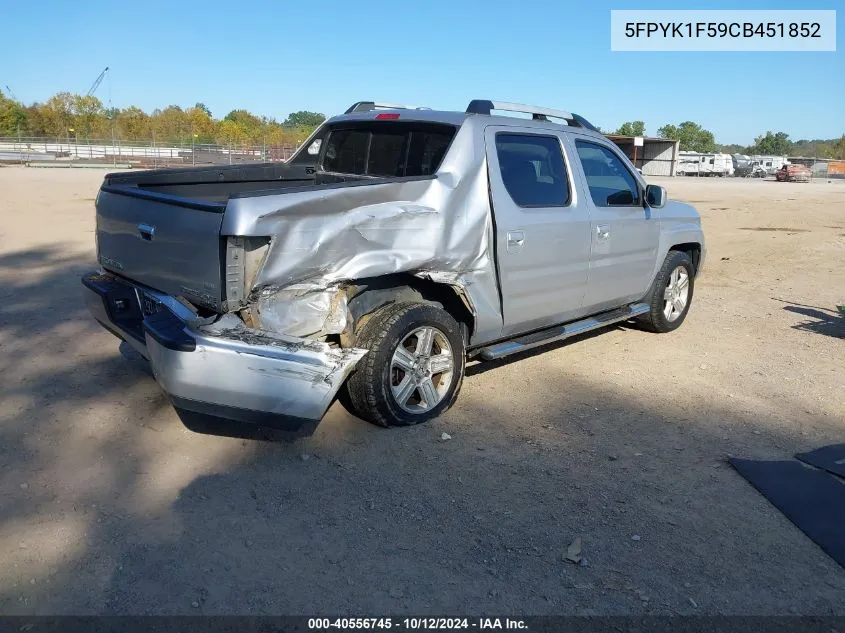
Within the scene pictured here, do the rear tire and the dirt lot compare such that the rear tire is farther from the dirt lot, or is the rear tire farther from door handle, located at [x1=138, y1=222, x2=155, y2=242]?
door handle, located at [x1=138, y1=222, x2=155, y2=242]

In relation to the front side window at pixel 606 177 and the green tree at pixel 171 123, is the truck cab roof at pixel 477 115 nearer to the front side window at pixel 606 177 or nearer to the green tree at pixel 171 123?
the front side window at pixel 606 177

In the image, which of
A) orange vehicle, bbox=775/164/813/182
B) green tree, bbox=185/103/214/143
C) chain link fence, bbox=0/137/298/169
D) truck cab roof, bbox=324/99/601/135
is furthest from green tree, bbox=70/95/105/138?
truck cab roof, bbox=324/99/601/135

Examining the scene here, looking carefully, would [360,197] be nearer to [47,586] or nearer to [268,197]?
[268,197]

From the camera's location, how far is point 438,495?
11.9 feet

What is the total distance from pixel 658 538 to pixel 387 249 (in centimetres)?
206

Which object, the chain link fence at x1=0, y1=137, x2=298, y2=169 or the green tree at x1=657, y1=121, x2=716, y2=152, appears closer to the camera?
the chain link fence at x1=0, y1=137, x2=298, y2=169

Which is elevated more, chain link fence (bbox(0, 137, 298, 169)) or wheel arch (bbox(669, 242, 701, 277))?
chain link fence (bbox(0, 137, 298, 169))

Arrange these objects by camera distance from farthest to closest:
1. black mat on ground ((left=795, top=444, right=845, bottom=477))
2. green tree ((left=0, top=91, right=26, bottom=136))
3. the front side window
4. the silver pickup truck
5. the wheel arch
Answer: green tree ((left=0, top=91, right=26, bottom=136))
the wheel arch
the front side window
black mat on ground ((left=795, top=444, right=845, bottom=477))
the silver pickup truck

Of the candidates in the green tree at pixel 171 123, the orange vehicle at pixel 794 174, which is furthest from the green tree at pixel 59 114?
the orange vehicle at pixel 794 174

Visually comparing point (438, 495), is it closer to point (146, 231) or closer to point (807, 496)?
point (807, 496)

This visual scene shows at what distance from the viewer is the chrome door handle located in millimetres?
4672

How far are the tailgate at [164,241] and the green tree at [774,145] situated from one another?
137 metres

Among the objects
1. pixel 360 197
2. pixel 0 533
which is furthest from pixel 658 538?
pixel 0 533

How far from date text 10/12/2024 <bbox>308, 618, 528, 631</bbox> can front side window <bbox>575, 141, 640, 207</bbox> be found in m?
3.56
